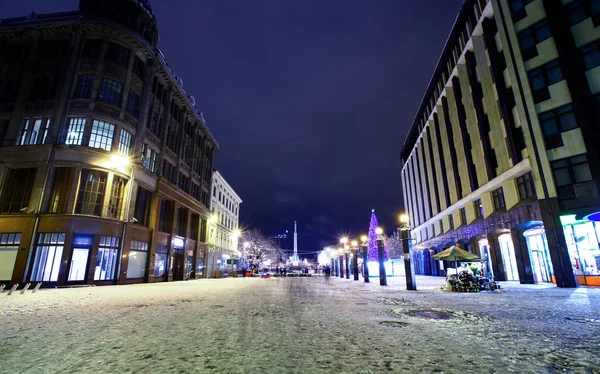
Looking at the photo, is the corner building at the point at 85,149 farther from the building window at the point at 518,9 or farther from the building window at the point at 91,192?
the building window at the point at 518,9

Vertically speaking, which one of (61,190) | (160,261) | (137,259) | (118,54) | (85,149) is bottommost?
(160,261)

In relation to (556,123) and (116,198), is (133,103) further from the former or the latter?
(556,123)

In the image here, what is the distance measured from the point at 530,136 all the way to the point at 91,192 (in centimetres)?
3388

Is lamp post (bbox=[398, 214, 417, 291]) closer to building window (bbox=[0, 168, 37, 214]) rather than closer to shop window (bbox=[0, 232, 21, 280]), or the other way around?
shop window (bbox=[0, 232, 21, 280])

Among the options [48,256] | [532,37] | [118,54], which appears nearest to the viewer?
[532,37]

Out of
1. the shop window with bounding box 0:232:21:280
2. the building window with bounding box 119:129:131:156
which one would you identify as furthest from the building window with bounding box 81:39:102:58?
the shop window with bounding box 0:232:21:280

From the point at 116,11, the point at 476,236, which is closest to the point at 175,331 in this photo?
the point at 476,236

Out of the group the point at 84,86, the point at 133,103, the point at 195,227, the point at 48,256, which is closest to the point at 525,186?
the point at 133,103

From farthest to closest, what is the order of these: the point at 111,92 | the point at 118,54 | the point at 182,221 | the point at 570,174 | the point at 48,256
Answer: the point at 182,221
the point at 118,54
the point at 111,92
the point at 48,256
the point at 570,174

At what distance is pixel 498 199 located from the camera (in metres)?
25.8

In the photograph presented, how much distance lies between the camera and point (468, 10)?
2902 cm

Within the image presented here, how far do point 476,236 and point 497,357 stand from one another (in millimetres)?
30654

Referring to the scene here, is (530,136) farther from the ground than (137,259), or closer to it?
farther from the ground

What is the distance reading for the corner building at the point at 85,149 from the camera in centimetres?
2189
